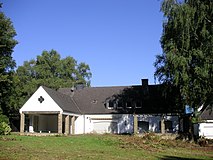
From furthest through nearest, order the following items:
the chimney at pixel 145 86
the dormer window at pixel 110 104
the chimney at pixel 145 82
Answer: the chimney at pixel 145 82 → the chimney at pixel 145 86 → the dormer window at pixel 110 104

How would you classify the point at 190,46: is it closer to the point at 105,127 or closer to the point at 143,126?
the point at 143,126

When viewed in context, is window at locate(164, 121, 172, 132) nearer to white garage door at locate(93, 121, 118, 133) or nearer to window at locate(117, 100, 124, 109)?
window at locate(117, 100, 124, 109)

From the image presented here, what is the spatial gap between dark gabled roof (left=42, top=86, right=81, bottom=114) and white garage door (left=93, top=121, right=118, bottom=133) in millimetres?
3287

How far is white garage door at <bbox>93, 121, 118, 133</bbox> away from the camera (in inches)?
1830

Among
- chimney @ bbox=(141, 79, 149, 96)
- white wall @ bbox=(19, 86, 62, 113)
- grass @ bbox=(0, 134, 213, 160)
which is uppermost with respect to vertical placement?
chimney @ bbox=(141, 79, 149, 96)

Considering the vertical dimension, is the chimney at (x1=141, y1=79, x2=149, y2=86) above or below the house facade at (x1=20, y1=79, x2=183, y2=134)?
→ above

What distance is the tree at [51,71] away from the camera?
7219cm

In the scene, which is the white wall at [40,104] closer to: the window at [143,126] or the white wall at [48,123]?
the white wall at [48,123]

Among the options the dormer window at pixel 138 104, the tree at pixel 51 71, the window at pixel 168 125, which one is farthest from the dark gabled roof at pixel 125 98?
the tree at pixel 51 71

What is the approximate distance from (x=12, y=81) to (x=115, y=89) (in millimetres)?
16031

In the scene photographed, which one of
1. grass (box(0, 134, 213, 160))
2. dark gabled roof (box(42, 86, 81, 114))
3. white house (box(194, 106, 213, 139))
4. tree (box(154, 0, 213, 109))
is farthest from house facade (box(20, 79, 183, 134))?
grass (box(0, 134, 213, 160))

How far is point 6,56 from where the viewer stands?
43.6 m

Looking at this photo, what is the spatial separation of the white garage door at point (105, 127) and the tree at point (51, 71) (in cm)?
2579

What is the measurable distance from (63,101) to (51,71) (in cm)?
3658
